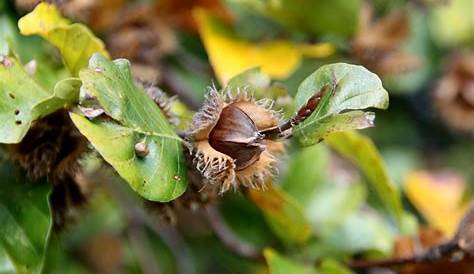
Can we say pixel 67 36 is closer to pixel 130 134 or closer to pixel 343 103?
pixel 130 134

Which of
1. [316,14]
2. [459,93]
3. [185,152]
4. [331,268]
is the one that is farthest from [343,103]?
[459,93]

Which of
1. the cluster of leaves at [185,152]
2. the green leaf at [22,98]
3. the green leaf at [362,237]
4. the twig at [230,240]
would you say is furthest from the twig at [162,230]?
the green leaf at [22,98]

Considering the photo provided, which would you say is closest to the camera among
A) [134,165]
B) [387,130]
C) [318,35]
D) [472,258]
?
[134,165]

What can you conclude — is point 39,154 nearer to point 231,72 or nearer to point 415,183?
point 231,72

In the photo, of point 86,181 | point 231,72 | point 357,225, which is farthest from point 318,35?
Answer: point 86,181

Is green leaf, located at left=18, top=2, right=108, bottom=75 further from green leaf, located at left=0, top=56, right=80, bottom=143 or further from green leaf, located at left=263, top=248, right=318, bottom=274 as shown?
green leaf, located at left=263, top=248, right=318, bottom=274

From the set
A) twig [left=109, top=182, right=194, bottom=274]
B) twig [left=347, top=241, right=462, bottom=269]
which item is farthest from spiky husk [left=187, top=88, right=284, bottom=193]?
twig [left=109, top=182, right=194, bottom=274]

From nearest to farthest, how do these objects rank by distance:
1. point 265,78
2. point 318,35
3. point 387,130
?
point 265,78
point 318,35
point 387,130
